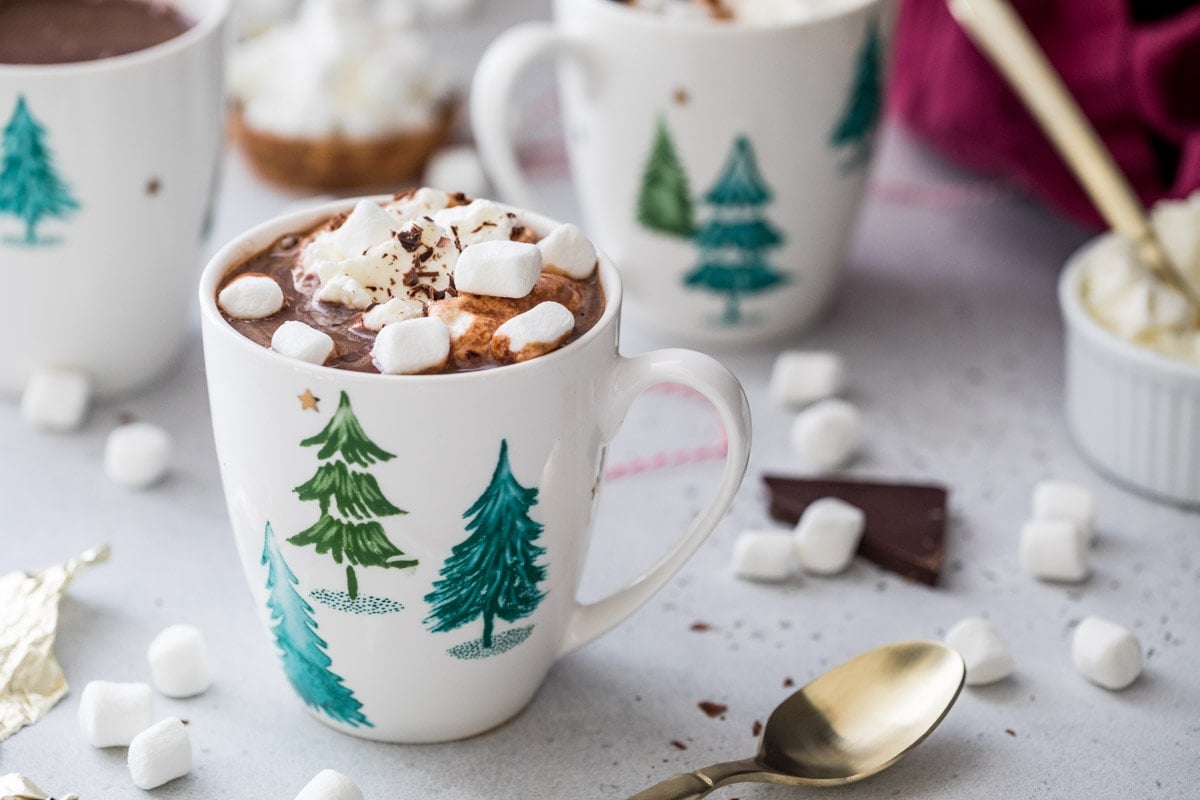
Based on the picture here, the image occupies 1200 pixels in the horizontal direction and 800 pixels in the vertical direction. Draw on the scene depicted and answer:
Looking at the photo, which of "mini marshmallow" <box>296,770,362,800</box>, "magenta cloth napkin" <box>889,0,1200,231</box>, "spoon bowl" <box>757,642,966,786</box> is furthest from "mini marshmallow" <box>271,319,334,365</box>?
"magenta cloth napkin" <box>889,0,1200,231</box>


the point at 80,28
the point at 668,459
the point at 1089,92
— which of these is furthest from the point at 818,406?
the point at 80,28

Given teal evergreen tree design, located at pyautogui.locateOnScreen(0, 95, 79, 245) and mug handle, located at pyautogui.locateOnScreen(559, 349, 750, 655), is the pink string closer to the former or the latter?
mug handle, located at pyautogui.locateOnScreen(559, 349, 750, 655)

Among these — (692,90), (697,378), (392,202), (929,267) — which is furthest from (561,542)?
(929,267)

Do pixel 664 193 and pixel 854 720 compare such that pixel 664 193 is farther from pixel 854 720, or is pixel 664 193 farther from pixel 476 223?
pixel 854 720

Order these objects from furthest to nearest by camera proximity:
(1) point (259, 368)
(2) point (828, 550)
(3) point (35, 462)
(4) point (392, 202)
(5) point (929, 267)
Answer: (5) point (929, 267) < (3) point (35, 462) < (2) point (828, 550) < (4) point (392, 202) < (1) point (259, 368)

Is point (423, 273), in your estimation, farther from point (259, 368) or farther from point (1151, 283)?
point (1151, 283)

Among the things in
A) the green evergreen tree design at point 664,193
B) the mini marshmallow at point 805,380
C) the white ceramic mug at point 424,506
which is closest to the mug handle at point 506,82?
the green evergreen tree design at point 664,193
